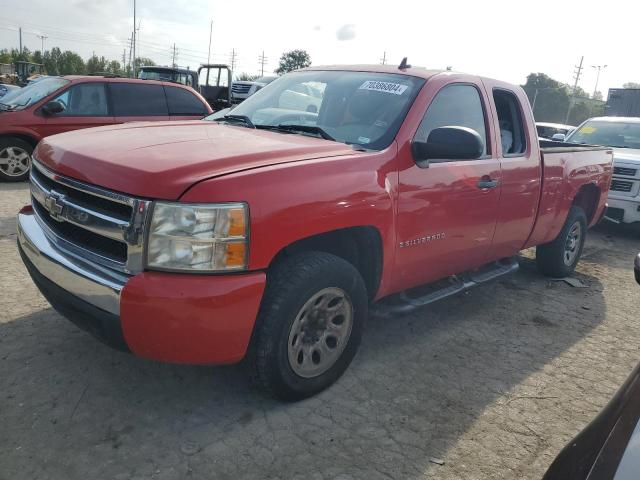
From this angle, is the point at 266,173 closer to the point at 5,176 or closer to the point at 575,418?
the point at 575,418

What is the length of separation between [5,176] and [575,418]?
8.36 m

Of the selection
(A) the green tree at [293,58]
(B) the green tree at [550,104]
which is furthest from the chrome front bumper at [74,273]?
(B) the green tree at [550,104]

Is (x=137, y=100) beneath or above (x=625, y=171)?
beneath

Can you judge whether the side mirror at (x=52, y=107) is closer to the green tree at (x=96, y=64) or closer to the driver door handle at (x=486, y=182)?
the driver door handle at (x=486, y=182)

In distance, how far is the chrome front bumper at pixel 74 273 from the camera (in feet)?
7.75

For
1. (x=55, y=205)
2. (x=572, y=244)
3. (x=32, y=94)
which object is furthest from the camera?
(x=32, y=94)

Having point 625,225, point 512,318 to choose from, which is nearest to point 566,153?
point 512,318

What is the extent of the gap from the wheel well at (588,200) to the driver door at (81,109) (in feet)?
22.3

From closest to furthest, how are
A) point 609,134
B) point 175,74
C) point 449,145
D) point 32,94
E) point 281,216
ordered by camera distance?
1. point 281,216
2. point 449,145
3. point 32,94
4. point 609,134
5. point 175,74

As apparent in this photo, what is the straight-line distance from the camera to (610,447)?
4.44 feet

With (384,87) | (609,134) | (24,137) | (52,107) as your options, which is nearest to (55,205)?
(384,87)

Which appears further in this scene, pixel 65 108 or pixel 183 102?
pixel 183 102

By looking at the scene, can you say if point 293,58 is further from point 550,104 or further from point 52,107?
point 52,107

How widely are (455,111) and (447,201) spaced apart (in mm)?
706
